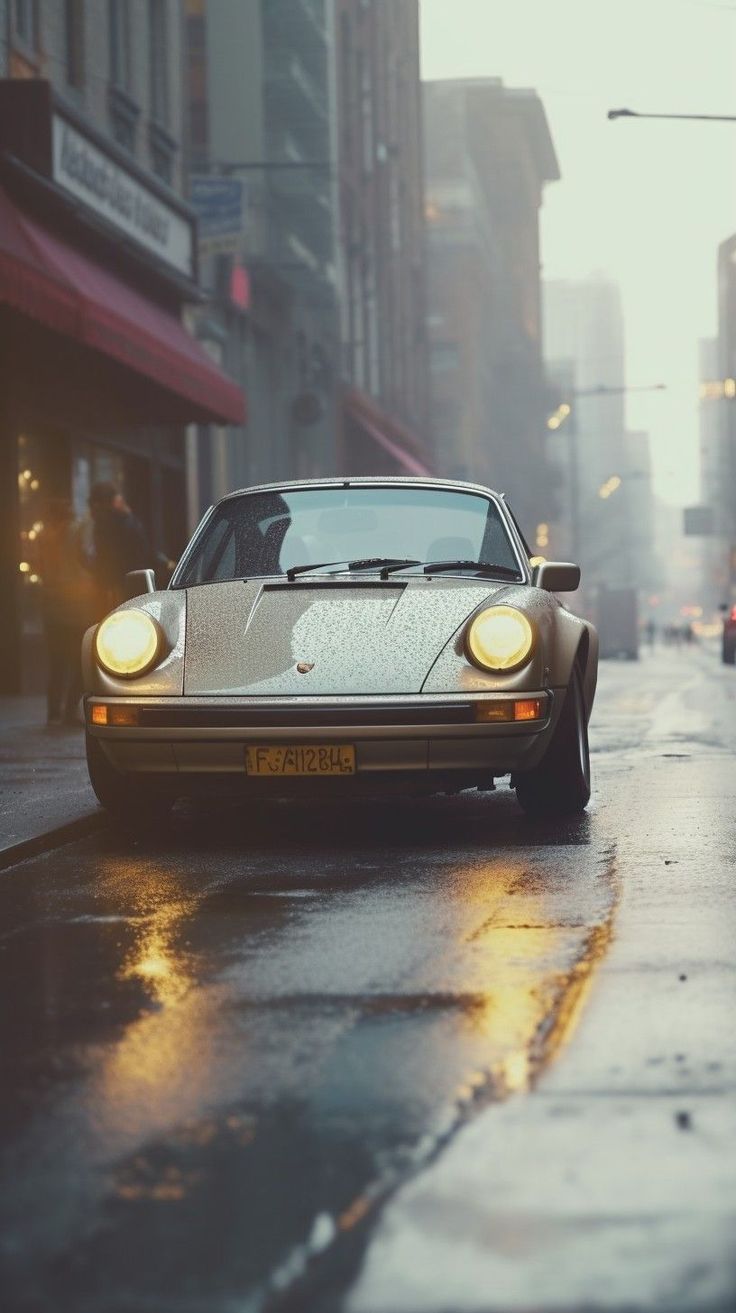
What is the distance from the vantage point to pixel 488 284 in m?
95.1

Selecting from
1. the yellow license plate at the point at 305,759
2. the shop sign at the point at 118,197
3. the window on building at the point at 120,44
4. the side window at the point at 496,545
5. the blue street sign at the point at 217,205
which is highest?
the window on building at the point at 120,44

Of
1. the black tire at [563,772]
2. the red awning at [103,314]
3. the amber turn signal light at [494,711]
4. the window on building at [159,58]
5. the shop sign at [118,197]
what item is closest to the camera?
the amber turn signal light at [494,711]

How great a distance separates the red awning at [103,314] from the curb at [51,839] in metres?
7.12

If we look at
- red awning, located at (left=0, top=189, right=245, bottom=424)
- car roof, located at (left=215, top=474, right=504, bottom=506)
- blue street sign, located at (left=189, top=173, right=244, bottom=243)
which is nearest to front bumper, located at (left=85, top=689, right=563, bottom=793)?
car roof, located at (left=215, top=474, right=504, bottom=506)

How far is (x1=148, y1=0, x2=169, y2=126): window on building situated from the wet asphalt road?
61.3 ft

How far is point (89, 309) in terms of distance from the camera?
58.5 feet

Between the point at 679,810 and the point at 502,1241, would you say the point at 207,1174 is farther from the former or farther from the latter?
the point at 679,810

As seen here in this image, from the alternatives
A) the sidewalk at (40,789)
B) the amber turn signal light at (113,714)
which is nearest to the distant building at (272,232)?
the sidewalk at (40,789)

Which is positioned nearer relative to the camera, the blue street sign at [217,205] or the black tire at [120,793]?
the black tire at [120,793]

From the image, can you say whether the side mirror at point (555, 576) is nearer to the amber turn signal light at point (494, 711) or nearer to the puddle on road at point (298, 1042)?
the amber turn signal light at point (494, 711)

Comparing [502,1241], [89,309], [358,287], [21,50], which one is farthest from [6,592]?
[358,287]

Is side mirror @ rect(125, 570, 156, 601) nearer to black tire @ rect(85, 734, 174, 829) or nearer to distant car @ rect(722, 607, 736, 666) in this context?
black tire @ rect(85, 734, 174, 829)

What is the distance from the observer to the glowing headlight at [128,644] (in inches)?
333

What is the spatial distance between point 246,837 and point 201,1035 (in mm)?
3945
